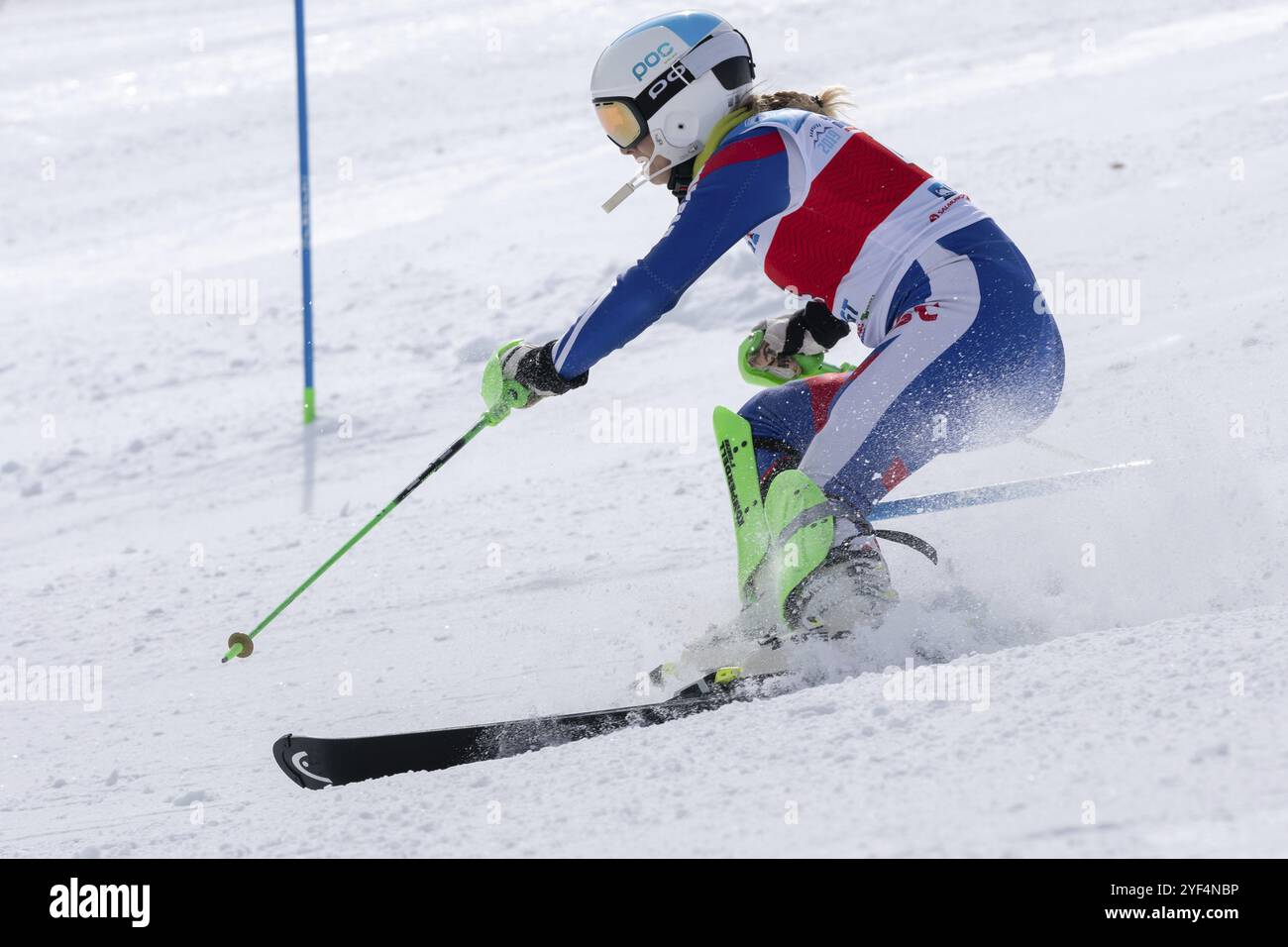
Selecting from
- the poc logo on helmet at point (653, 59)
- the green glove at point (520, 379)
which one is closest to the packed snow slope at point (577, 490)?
the green glove at point (520, 379)

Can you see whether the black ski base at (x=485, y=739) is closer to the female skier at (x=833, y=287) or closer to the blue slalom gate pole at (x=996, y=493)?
the female skier at (x=833, y=287)

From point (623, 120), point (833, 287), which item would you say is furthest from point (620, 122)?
point (833, 287)

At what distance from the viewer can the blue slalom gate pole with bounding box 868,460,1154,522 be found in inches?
147

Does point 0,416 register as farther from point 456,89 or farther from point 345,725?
point 456,89

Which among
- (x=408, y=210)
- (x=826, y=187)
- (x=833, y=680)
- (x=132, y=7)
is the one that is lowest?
(x=833, y=680)

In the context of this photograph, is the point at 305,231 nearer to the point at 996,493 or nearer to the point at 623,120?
the point at 623,120

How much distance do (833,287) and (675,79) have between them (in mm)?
712

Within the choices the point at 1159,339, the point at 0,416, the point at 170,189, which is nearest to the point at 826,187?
the point at 1159,339

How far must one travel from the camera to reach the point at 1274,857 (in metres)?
2.06

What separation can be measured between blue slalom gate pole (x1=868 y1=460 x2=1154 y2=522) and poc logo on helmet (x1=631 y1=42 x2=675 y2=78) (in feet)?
4.42

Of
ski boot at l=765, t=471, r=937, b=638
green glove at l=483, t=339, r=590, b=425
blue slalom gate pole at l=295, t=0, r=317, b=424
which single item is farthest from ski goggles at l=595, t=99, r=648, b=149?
blue slalom gate pole at l=295, t=0, r=317, b=424

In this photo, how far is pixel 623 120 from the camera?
3.73m
